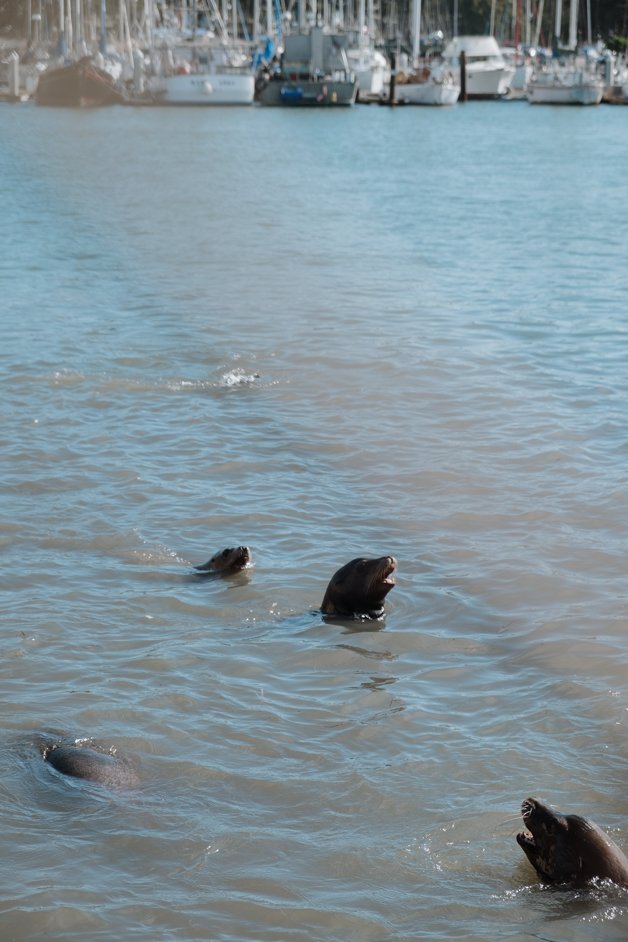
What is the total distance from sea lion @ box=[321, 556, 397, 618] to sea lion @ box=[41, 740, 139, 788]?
192 centimetres

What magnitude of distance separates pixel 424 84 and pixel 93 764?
85.7 meters

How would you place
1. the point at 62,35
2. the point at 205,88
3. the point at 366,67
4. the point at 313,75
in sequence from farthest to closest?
the point at 366,67
the point at 62,35
the point at 313,75
the point at 205,88

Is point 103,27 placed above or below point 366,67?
above

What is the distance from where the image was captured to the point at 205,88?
83.4 meters

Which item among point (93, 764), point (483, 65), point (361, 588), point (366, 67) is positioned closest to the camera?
point (93, 764)

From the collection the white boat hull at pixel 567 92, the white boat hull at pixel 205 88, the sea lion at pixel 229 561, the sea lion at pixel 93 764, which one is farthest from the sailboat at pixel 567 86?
the sea lion at pixel 93 764

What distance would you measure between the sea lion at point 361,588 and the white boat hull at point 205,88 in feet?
261

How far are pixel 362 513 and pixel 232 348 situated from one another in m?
6.05

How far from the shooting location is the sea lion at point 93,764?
5367 mm

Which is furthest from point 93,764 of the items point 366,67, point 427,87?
point 366,67

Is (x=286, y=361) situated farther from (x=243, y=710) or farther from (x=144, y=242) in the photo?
(x=144, y=242)

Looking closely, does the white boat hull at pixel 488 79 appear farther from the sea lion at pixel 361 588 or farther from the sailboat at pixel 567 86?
the sea lion at pixel 361 588

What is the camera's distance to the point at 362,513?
9125 millimetres

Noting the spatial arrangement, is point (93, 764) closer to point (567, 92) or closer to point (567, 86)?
point (567, 92)
